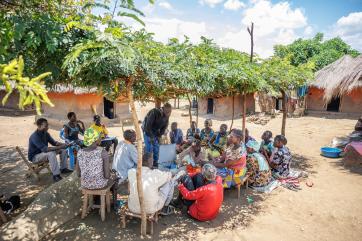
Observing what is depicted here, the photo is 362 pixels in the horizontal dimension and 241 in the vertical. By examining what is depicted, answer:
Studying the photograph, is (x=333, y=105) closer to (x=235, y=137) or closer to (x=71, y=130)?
(x=235, y=137)

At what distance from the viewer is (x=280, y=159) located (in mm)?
6512

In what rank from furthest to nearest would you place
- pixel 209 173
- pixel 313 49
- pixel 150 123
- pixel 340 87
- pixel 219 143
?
1. pixel 313 49
2. pixel 340 87
3. pixel 219 143
4. pixel 150 123
5. pixel 209 173

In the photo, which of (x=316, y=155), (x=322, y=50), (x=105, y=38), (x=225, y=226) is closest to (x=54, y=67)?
(x=105, y=38)

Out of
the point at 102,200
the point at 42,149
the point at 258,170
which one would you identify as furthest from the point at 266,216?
the point at 42,149

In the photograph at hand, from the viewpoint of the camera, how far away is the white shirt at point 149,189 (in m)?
4.19

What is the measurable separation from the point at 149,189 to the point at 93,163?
1.04 metres

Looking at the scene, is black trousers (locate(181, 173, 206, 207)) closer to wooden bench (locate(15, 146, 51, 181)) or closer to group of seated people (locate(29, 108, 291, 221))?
group of seated people (locate(29, 108, 291, 221))

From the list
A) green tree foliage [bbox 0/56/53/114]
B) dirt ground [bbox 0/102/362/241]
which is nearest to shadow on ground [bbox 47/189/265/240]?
dirt ground [bbox 0/102/362/241]

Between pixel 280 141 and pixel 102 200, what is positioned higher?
pixel 280 141

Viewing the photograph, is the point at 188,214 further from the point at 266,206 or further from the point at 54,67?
the point at 54,67

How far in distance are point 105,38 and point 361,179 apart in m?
7.32

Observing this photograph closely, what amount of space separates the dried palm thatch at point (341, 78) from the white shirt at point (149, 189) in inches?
563

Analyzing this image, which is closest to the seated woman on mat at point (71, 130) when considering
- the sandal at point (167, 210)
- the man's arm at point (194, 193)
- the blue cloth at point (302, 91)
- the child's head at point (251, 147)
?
the sandal at point (167, 210)

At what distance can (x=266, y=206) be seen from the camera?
211 inches
